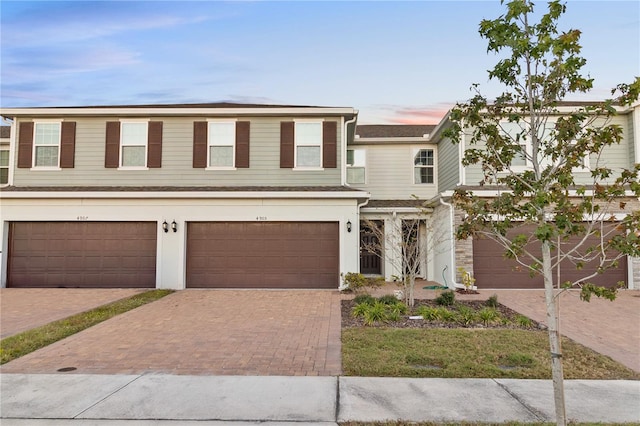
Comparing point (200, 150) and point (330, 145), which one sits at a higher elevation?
point (330, 145)

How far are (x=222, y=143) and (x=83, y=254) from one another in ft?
19.8

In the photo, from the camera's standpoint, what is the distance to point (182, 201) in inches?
509

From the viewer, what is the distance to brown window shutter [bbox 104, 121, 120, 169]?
1352 cm

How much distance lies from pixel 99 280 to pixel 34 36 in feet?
26.5

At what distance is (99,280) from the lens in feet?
42.3

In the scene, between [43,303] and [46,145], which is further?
[46,145]

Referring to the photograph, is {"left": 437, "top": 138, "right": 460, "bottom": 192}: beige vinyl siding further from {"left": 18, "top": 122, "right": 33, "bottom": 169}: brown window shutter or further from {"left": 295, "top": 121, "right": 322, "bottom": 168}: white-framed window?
{"left": 18, "top": 122, "right": 33, "bottom": 169}: brown window shutter

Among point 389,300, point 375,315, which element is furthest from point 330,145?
point 375,315

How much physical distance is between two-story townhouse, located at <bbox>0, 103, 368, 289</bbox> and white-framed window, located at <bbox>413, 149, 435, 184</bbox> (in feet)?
14.0

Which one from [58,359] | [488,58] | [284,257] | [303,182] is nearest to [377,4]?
[303,182]

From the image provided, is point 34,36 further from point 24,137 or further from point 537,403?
point 537,403

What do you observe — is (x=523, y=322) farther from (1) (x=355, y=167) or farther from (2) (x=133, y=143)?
(2) (x=133, y=143)

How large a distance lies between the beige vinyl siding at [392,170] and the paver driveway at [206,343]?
24.6 feet

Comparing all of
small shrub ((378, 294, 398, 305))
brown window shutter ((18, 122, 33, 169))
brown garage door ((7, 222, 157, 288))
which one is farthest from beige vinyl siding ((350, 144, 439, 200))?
brown window shutter ((18, 122, 33, 169))
